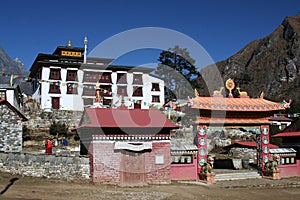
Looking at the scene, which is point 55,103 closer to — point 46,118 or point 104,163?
point 46,118

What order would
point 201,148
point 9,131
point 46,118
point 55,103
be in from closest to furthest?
point 201,148 < point 9,131 < point 46,118 < point 55,103

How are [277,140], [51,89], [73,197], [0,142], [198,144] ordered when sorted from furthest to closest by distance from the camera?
[51,89] → [277,140] → [0,142] → [198,144] → [73,197]

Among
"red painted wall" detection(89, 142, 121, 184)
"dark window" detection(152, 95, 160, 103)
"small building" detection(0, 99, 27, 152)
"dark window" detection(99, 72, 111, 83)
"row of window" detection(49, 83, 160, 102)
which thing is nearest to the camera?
"red painted wall" detection(89, 142, 121, 184)

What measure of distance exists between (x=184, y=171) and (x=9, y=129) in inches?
509

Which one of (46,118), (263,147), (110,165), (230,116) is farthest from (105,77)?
(110,165)

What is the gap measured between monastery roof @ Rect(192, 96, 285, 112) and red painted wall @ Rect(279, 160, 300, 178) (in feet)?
12.0

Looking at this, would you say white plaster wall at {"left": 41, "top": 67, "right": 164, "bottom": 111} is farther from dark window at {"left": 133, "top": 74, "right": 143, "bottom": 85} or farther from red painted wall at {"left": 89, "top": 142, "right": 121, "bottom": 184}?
red painted wall at {"left": 89, "top": 142, "right": 121, "bottom": 184}

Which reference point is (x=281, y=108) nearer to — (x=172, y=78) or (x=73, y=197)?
(x=73, y=197)

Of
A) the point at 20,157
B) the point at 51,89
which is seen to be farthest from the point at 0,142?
the point at 51,89

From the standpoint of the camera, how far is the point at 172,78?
55469 millimetres

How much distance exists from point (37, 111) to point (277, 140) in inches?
1002

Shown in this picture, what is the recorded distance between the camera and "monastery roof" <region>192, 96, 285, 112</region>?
65.6 feet

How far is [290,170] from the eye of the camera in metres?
21.7

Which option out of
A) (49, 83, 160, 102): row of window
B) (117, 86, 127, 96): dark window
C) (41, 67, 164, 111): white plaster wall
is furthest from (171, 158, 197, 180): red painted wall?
(117, 86, 127, 96): dark window
